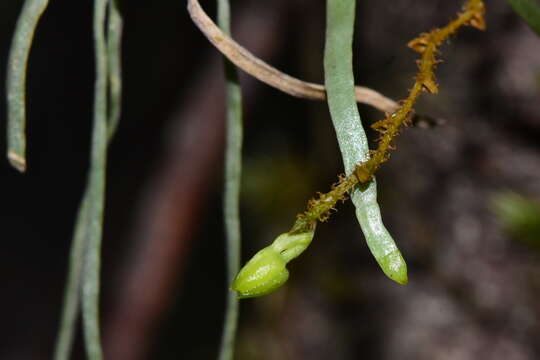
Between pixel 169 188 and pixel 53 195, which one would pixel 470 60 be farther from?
pixel 53 195

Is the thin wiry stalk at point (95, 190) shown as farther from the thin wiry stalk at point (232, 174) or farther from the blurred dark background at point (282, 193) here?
the blurred dark background at point (282, 193)

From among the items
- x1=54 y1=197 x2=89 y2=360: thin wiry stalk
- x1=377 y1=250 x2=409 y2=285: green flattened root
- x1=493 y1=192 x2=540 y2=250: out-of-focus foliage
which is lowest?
x1=493 y1=192 x2=540 y2=250: out-of-focus foliage

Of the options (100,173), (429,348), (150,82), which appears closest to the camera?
(100,173)

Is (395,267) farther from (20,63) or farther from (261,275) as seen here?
(20,63)

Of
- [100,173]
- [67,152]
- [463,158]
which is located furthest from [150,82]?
[100,173]

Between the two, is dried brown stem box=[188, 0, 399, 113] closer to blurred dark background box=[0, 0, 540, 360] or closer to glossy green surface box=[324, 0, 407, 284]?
glossy green surface box=[324, 0, 407, 284]

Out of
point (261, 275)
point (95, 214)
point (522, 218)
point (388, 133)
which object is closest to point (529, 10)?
point (388, 133)

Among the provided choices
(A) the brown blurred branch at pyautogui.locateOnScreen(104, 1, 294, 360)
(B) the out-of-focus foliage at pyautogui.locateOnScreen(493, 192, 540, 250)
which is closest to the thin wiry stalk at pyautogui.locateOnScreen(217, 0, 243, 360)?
(B) the out-of-focus foliage at pyautogui.locateOnScreen(493, 192, 540, 250)
